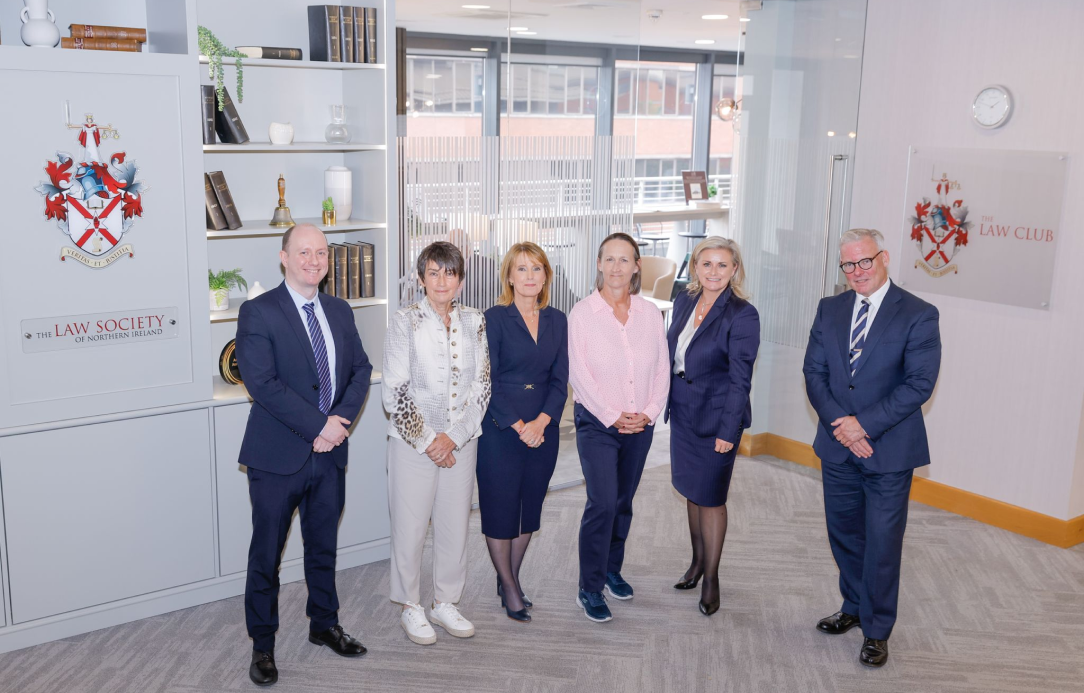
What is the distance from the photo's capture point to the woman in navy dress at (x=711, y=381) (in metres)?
3.87

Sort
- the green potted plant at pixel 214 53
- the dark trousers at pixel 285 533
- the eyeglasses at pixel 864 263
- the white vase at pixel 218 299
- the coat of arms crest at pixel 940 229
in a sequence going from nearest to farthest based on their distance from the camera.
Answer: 1. the dark trousers at pixel 285 533
2. the eyeglasses at pixel 864 263
3. the green potted plant at pixel 214 53
4. the white vase at pixel 218 299
5. the coat of arms crest at pixel 940 229

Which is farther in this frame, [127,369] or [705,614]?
[705,614]

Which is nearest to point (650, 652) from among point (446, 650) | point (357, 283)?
point (446, 650)

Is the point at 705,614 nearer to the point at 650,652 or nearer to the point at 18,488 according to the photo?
the point at 650,652

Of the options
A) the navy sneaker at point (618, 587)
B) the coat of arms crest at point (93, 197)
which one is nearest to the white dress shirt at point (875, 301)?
the navy sneaker at point (618, 587)

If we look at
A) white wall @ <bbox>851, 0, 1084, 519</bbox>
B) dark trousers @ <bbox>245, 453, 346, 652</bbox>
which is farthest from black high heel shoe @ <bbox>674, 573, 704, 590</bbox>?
white wall @ <bbox>851, 0, 1084, 519</bbox>

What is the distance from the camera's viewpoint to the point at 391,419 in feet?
11.9

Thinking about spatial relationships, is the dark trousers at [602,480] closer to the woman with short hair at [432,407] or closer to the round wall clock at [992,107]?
the woman with short hair at [432,407]

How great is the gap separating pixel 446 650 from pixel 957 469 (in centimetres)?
324

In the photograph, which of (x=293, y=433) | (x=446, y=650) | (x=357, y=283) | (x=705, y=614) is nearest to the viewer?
(x=293, y=433)

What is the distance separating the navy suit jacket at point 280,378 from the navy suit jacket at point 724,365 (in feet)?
4.78

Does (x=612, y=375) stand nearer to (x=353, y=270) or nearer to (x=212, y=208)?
(x=353, y=270)

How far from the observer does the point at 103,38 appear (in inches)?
144

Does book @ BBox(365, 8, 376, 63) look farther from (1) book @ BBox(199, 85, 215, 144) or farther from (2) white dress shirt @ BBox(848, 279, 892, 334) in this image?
(2) white dress shirt @ BBox(848, 279, 892, 334)
